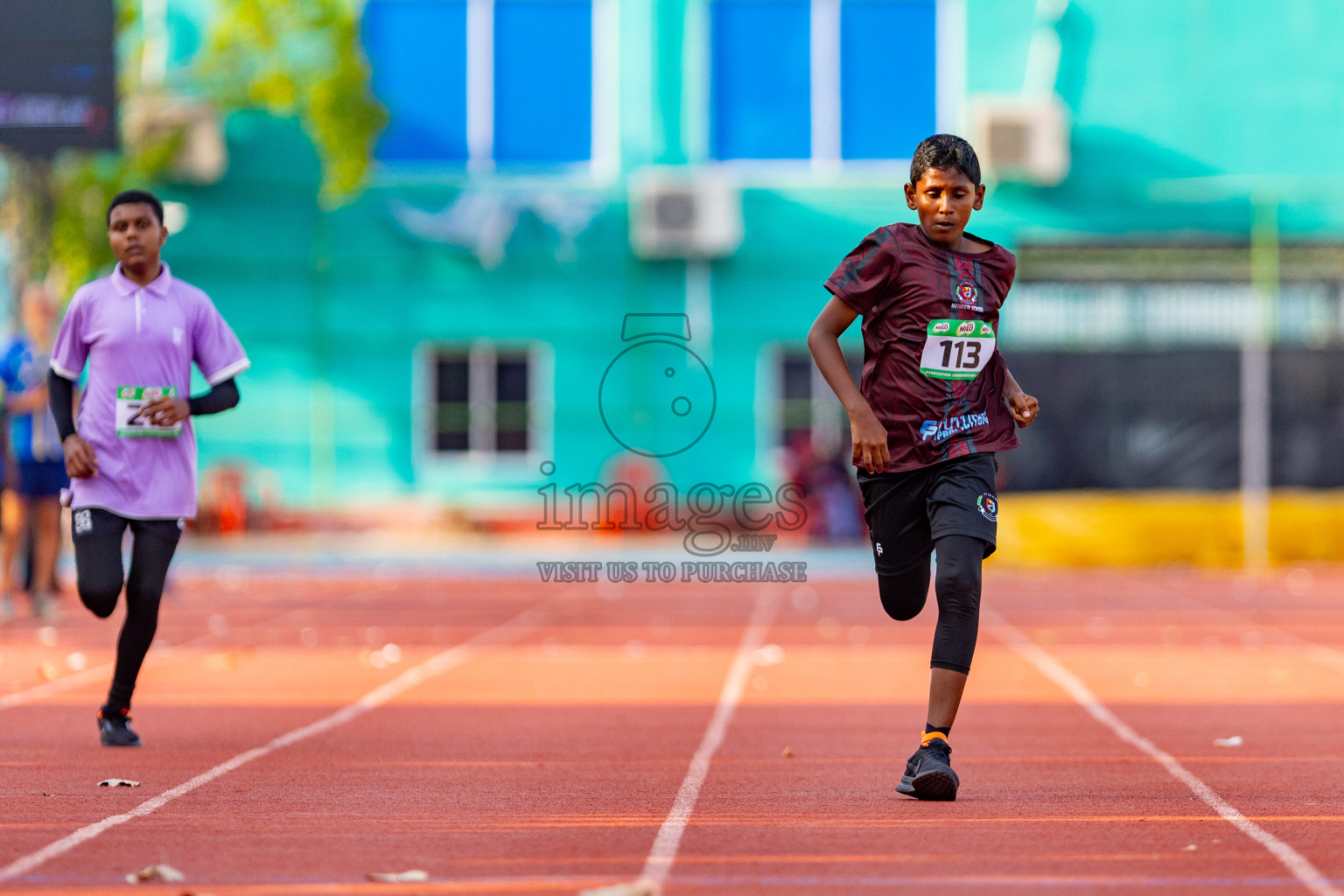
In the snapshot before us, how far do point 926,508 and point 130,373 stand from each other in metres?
3.20

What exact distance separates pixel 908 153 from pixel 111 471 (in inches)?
893

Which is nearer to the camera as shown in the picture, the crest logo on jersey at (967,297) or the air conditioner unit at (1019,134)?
the crest logo on jersey at (967,297)

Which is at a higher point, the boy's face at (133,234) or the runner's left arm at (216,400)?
the boy's face at (133,234)

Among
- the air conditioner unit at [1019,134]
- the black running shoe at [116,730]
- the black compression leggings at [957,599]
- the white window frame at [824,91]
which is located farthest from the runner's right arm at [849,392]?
the white window frame at [824,91]

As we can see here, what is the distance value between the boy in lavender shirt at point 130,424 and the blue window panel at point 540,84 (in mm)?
21312

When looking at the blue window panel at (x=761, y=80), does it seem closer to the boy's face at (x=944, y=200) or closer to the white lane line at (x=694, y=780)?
the white lane line at (x=694, y=780)

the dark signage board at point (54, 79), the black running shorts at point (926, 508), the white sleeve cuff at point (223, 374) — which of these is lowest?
the black running shorts at point (926, 508)

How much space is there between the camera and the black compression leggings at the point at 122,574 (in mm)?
7277

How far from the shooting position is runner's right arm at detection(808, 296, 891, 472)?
20.0 ft

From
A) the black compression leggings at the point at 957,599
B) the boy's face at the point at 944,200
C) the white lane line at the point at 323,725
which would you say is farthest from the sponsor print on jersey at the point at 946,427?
the white lane line at the point at 323,725

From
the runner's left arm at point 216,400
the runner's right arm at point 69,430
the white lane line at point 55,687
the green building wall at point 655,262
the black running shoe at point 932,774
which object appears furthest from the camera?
the green building wall at point 655,262

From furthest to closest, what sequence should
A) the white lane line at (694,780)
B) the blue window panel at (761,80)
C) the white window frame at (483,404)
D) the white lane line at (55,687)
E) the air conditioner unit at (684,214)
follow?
1. the white window frame at (483,404)
2. the blue window panel at (761,80)
3. the air conditioner unit at (684,214)
4. the white lane line at (55,687)
5. the white lane line at (694,780)

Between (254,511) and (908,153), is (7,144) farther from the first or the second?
(908,153)

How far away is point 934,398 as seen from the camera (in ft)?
20.4
